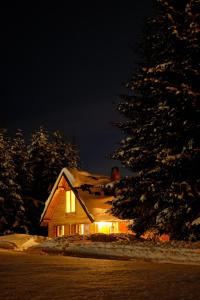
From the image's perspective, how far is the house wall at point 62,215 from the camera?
39.3 meters

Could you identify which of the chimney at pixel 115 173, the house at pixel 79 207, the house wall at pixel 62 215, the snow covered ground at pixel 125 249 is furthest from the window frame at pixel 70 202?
the snow covered ground at pixel 125 249

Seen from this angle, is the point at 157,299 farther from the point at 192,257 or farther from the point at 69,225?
the point at 69,225

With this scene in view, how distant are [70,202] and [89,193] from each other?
2.39 metres

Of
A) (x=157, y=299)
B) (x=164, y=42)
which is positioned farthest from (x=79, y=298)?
(x=164, y=42)

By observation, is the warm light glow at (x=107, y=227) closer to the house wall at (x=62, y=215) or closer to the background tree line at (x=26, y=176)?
the house wall at (x=62, y=215)

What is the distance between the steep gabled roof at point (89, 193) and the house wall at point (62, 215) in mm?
763

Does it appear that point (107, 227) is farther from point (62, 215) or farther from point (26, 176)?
point (26, 176)

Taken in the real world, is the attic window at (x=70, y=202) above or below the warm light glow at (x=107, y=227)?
above

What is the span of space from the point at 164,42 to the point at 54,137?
4665 centimetres

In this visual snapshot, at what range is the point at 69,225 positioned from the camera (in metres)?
41.5

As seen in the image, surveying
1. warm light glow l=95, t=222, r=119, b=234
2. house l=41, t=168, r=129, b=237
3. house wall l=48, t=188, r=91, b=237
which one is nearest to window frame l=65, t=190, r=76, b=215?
house l=41, t=168, r=129, b=237

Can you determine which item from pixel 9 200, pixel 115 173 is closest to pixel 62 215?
pixel 115 173

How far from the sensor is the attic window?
133 feet

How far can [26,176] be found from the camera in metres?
56.9
